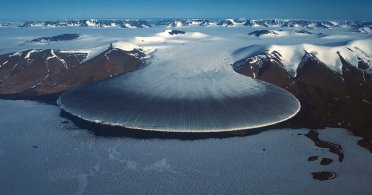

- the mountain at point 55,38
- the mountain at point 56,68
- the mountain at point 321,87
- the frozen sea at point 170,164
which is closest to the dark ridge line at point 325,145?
the frozen sea at point 170,164

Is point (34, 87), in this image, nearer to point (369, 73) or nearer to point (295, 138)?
point (295, 138)

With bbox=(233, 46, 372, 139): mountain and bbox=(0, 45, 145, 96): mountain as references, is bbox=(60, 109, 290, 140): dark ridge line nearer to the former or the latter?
bbox=(233, 46, 372, 139): mountain

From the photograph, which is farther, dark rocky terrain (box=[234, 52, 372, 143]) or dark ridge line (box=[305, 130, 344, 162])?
dark rocky terrain (box=[234, 52, 372, 143])

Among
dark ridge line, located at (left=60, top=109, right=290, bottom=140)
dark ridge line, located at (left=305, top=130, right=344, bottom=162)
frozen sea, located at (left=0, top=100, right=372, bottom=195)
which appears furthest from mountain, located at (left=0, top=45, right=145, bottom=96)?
dark ridge line, located at (left=305, top=130, right=344, bottom=162)

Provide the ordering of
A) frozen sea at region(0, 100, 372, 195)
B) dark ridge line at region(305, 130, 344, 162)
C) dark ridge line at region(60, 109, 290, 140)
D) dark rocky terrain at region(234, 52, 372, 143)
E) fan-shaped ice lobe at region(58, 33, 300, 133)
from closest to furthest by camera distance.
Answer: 1. frozen sea at region(0, 100, 372, 195)
2. dark ridge line at region(305, 130, 344, 162)
3. dark ridge line at region(60, 109, 290, 140)
4. fan-shaped ice lobe at region(58, 33, 300, 133)
5. dark rocky terrain at region(234, 52, 372, 143)

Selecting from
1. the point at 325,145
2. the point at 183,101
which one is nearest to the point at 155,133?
the point at 183,101
